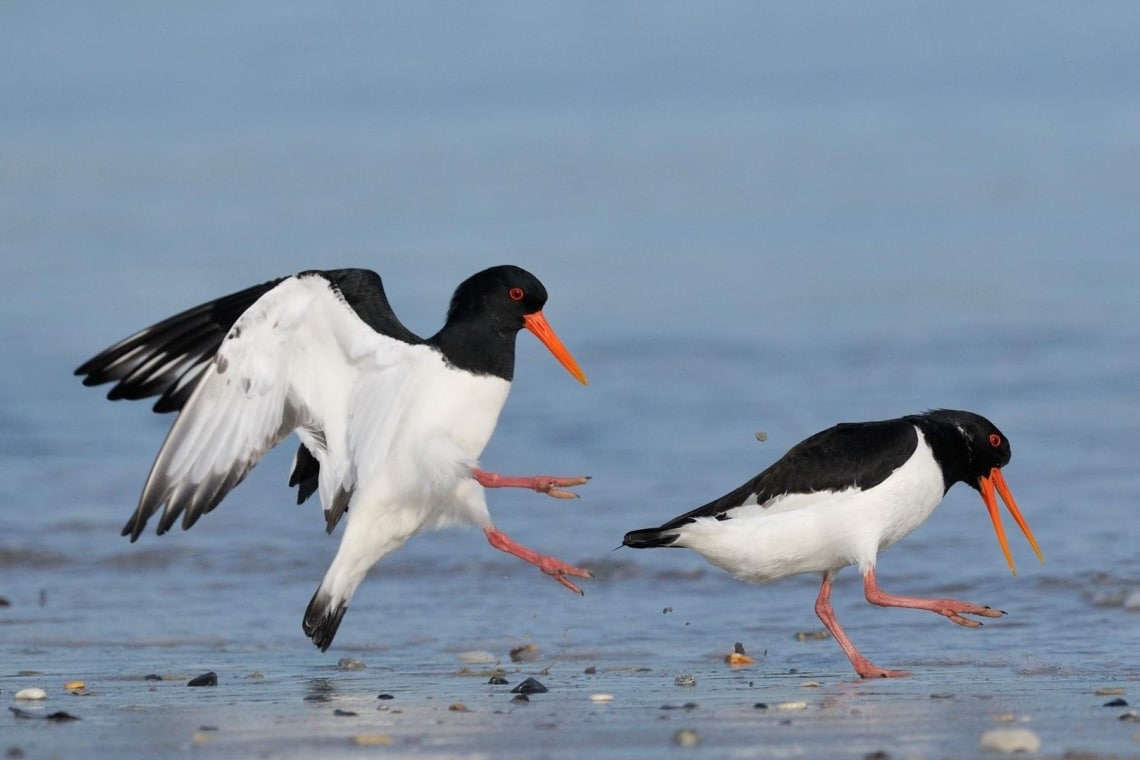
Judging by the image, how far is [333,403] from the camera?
6.65 metres

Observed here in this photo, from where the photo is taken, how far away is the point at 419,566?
29.5 feet

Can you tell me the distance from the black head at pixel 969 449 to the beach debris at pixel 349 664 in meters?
2.41

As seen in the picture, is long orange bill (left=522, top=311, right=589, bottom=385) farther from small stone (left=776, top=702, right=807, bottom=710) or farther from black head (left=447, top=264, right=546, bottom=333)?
small stone (left=776, top=702, right=807, bottom=710)

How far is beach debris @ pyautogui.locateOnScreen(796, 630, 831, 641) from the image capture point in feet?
23.8

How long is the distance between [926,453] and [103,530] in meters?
5.31

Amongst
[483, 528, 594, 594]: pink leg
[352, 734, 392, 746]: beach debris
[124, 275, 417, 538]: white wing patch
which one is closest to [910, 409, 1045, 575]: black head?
[483, 528, 594, 594]: pink leg

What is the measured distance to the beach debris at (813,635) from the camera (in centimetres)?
724

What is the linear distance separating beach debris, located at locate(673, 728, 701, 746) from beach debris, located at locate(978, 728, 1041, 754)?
78 cm

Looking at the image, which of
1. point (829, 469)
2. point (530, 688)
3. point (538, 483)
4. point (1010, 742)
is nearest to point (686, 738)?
point (1010, 742)

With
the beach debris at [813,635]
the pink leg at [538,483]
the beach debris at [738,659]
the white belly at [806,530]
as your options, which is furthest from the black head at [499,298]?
the beach debris at [813,635]

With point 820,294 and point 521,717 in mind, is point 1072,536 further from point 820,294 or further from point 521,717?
point 820,294

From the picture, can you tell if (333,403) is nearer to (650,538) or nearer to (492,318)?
(492,318)

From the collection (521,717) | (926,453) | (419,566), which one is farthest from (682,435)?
(521,717)

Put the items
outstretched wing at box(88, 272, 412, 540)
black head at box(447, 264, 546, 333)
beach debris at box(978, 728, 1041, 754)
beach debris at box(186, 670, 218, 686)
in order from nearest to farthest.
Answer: beach debris at box(978, 728, 1041, 754), beach debris at box(186, 670, 218, 686), outstretched wing at box(88, 272, 412, 540), black head at box(447, 264, 546, 333)
